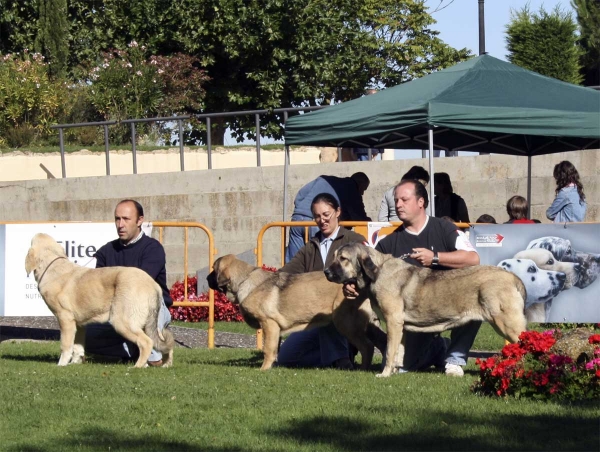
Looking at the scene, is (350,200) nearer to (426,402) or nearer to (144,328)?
(144,328)

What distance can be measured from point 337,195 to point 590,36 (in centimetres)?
2637

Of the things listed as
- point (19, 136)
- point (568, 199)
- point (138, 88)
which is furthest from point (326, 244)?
point (19, 136)

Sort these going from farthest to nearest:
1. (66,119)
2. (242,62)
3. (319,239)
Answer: (242,62), (66,119), (319,239)

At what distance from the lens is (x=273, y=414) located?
7.30 metres

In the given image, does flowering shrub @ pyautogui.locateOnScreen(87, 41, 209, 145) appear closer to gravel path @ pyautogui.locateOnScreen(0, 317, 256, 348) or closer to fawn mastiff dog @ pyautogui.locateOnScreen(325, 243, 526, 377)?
gravel path @ pyautogui.locateOnScreen(0, 317, 256, 348)

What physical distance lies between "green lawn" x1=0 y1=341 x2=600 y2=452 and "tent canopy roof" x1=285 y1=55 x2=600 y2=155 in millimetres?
3673

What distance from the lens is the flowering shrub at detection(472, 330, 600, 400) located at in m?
7.58

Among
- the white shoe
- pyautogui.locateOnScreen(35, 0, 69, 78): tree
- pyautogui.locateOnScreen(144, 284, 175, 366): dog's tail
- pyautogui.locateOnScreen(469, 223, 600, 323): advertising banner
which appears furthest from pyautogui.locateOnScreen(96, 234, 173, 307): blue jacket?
pyautogui.locateOnScreen(35, 0, 69, 78): tree

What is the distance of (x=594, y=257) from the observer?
1173cm

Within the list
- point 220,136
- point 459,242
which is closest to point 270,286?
point 459,242

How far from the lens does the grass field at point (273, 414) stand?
21.1ft

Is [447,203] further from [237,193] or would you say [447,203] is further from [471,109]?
[237,193]

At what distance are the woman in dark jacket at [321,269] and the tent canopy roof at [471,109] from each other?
96.6 inches

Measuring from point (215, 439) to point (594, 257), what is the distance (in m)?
6.49
